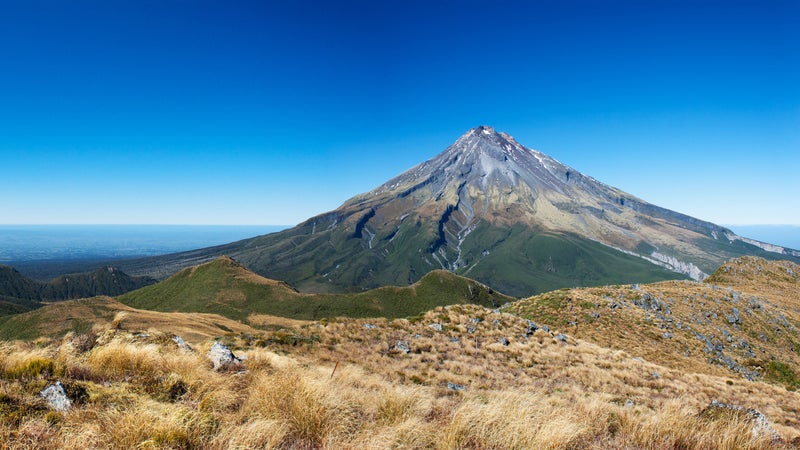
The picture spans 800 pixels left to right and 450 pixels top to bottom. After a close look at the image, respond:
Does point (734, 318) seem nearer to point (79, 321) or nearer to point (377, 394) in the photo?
point (377, 394)

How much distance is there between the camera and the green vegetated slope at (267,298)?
107m

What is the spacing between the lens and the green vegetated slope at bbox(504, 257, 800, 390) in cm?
2828

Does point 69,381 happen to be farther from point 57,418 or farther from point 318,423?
point 318,423

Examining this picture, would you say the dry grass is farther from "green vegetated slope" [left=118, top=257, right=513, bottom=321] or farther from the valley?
"green vegetated slope" [left=118, top=257, right=513, bottom=321]

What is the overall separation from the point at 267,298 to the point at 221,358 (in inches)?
4467

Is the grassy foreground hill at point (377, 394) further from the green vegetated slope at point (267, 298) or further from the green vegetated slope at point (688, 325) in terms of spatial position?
the green vegetated slope at point (267, 298)

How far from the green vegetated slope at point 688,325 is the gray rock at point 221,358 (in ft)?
92.4

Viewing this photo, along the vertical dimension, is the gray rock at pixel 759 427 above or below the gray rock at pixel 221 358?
below

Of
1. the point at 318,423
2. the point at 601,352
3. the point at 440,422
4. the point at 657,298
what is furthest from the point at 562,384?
the point at 657,298

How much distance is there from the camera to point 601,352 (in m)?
22.5

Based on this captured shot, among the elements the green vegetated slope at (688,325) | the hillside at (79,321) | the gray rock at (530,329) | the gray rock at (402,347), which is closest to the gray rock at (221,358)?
the gray rock at (402,347)

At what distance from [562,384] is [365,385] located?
1060 centimetres

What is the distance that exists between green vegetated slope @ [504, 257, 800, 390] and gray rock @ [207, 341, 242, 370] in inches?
1108

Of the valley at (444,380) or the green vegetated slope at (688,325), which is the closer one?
the valley at (444,380)
